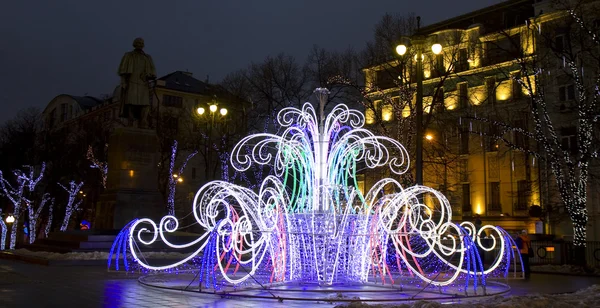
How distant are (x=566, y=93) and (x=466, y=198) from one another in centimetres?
1027

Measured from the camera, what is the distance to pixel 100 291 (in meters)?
11.2

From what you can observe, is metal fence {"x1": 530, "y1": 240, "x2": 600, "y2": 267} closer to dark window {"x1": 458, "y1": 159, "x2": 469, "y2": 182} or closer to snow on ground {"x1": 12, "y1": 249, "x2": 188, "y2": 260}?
snow on ground {"x1": 12, "y1": 249, "x2": 188, "y2": 260}

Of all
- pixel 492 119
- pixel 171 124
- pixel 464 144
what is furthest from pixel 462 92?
pixel 171 124

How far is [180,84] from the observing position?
61031mm

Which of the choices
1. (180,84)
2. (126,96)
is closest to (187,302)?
(126,96)

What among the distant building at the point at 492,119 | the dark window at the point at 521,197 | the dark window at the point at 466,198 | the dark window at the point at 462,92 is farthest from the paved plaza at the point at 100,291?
the dark window at the point at 462,92

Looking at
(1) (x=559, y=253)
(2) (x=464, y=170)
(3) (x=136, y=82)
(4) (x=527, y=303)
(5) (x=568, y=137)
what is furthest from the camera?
(2) (x=464, y=170)

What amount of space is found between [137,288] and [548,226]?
97.4 feet

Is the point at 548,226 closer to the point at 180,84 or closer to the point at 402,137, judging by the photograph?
the point at 402,137

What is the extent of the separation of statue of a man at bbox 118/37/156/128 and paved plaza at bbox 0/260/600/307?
24.6ft

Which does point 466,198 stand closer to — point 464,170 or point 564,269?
point 464,170

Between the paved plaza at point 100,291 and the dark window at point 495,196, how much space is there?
2522 centimetres

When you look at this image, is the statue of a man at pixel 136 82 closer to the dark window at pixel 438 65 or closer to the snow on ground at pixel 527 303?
the dark window at pixel 438 65

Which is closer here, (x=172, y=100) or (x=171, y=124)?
(x=171, y=124)
